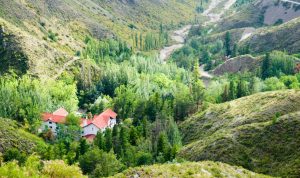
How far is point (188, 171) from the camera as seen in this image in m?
57.4

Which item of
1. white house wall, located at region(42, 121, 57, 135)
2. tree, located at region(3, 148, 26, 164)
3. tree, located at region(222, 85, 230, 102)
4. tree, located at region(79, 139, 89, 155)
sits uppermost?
tree, located at region(222, 85, 230, 102)

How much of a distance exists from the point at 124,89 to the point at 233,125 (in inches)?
2704

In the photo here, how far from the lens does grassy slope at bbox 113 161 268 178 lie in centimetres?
5619

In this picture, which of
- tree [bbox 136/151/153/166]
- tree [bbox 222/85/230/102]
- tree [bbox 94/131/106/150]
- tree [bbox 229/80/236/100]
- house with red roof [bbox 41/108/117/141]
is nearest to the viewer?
tree [bbox 136/151/153/166]

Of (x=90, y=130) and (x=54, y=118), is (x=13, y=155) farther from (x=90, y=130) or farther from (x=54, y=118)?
(x=90, y=130)

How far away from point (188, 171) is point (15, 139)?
215ft

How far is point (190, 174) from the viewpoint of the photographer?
Answer: 57062mm

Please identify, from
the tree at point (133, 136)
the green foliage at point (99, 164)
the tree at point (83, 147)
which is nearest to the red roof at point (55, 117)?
the tree at point (83, 147)

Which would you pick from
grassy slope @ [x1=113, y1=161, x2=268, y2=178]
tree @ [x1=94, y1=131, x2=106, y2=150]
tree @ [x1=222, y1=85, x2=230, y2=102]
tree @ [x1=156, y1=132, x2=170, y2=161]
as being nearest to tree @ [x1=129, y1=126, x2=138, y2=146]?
tree @ [x1=94, y1=131, x2=106, y2=150]

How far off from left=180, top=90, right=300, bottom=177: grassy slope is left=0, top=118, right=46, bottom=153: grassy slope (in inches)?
1504

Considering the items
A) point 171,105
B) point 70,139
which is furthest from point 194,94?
point 70,139

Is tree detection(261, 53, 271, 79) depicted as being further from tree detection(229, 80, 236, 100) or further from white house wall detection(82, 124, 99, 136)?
white house wall detection(82, 124, 99, 136)

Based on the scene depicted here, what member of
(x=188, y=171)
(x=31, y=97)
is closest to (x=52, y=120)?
(x=31, y=97)

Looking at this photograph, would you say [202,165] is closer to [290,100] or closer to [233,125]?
[233,125]
